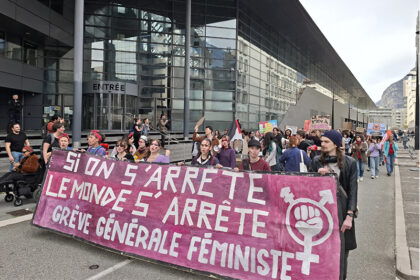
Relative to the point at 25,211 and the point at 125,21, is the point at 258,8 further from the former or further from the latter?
the point at 25,211

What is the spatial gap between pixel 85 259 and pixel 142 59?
69.1ft

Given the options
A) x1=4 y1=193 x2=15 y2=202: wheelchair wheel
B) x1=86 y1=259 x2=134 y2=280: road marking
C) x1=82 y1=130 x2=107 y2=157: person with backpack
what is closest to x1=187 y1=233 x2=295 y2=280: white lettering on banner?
x1=86 y1=259 x2=134 y2=280: road marking

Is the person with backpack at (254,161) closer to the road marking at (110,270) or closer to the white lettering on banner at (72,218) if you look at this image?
the road marking at (110,270)

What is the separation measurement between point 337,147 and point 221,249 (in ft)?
5.91

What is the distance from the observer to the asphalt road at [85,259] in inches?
144

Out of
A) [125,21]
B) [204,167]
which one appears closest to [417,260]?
[204,167]

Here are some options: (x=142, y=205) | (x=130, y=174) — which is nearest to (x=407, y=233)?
(x=142, y=205)

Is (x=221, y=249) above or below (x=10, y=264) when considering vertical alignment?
above

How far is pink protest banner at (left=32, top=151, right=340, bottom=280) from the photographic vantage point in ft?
10.7

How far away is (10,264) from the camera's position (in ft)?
12.7

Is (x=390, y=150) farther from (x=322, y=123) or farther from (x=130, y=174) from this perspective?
(x=130, y=174)

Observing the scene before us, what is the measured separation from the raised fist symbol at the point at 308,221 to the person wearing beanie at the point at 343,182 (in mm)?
234

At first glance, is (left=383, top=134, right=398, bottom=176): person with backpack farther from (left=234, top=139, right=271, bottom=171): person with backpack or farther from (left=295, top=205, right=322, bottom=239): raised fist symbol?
(left=295, top=205, right=322, bottom=239): raised fist symbol

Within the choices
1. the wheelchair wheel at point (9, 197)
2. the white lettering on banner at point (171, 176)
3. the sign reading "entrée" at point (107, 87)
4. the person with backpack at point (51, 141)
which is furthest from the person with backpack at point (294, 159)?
Answer: the sign reading "entrée" at point (107, 87)
